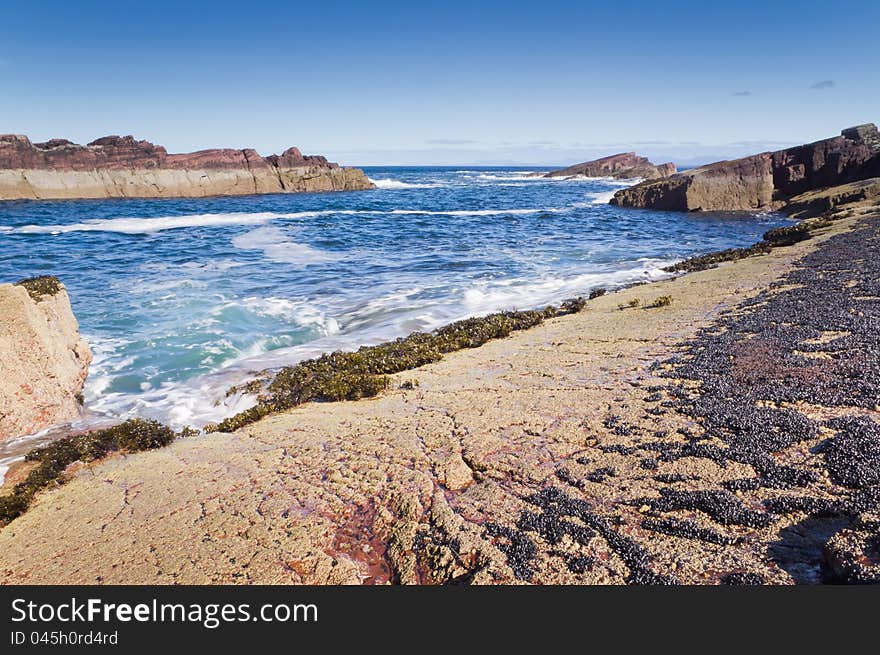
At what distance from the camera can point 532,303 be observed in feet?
49.1

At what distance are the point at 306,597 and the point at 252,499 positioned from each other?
1.71 metres

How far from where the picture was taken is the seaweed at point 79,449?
536 cm

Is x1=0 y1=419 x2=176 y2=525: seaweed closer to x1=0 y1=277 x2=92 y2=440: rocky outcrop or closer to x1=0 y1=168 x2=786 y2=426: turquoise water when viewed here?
x1=0 y1=277 x2=92 y2=440: rocky outcrop

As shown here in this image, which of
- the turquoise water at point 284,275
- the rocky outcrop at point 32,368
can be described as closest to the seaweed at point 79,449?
the rocky outcrop at point 32,368

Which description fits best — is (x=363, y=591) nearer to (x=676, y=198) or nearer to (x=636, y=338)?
(x=636, y=338)

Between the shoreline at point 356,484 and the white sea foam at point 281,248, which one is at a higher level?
the white sea foam at point 281,248

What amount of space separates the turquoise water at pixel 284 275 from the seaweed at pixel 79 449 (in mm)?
1490

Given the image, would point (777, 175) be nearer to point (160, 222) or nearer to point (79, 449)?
point (79, 449)

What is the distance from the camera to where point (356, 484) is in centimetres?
485

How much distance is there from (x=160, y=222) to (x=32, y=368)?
1468 inches

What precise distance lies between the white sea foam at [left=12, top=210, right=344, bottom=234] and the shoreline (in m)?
33.4

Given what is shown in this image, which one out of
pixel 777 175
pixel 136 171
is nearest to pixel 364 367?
pixel 777 175

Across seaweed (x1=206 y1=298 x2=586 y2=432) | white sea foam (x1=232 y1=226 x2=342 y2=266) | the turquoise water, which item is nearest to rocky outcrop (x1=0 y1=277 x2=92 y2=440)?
the turquoise water

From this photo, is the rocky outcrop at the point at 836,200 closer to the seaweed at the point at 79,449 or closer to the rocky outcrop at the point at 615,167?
the seaweed at the point at 79,449
